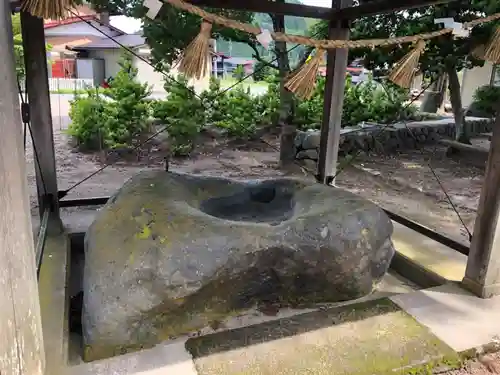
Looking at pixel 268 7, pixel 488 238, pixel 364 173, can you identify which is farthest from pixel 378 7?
pixel 364 173

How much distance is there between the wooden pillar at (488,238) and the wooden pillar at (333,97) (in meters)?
1.68

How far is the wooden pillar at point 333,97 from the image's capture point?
377 centimetres

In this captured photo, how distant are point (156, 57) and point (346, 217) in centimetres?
394

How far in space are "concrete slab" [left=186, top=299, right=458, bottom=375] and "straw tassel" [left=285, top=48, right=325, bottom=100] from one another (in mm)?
1205

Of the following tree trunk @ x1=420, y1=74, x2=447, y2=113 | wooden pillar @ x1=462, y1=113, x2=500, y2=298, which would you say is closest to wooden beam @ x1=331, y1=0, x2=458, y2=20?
wooden pillar @ x1=462, y1=113, x2=500, y2=298

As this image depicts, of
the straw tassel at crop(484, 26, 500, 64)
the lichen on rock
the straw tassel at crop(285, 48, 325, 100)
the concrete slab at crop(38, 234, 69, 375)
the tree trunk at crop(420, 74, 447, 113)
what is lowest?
the concrete slab at crop(38, 234, 69, 375)

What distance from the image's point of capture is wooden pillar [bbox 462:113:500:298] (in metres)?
2.39

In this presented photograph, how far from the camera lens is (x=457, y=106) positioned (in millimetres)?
7320

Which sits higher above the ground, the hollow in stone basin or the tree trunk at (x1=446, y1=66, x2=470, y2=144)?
the tree trunk at (x1=446, y1=66, x2=470, y2=144)

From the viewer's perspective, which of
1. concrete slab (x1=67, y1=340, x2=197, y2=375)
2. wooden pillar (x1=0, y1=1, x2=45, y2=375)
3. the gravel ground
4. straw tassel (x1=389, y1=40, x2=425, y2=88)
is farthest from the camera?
the gravel ground

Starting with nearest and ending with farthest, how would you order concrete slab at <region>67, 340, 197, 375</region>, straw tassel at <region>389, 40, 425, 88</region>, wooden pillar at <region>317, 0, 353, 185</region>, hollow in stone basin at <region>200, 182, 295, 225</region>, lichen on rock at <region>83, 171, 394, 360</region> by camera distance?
1. concrete slab at <region>67, 340, 197, 375</region>
2. lichen on rock at <region>83, 171, 394, 360</region>
3. straw tassel at <region>389, 40, 425, 88</region>
4. hollow in stone basin at <region>200, 182, 295, 225</region>
5. wooden pillar at <region>317, 0, 353, 185</region>

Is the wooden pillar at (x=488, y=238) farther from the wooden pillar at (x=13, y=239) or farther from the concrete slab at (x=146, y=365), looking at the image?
the wooden pillar at (x=13, y=239)

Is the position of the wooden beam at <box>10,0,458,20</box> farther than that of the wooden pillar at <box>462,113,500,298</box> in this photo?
Yes

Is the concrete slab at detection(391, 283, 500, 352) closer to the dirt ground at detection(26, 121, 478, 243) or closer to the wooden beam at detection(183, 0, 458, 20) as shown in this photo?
the dirt ground at detection(26, 121, 478, 243)
